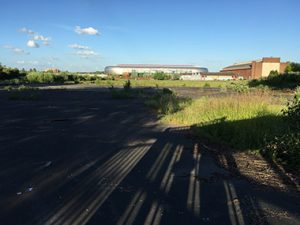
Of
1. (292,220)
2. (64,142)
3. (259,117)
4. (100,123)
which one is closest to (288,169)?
(292,220)

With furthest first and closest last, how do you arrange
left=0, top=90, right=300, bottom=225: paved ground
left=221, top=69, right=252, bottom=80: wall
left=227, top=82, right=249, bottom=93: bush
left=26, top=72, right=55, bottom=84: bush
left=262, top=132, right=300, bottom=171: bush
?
1. left=221, top=69, right=252, bottom=80: wall
2. left=26, top=72, right=55, bottom=84: bush
3. left=227, top=82, right=249, bottom=93: bush
4. left=262, top=132, right=300, bottom=171: bush
5. left=0, top=90, right=300, bottom=225: paved ground

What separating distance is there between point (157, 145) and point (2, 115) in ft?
27.1

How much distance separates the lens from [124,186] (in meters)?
5.62

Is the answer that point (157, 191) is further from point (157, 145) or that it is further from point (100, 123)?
point (100, 123)

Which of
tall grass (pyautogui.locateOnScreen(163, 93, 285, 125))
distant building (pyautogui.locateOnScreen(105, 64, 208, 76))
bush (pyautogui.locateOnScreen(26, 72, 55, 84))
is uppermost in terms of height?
distant building (pyautogui.locateOnScreen(105, 64, 208, 76))

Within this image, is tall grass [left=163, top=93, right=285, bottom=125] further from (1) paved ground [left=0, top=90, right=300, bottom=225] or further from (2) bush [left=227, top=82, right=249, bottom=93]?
(2) bush [left=227, top=82, right=249, bottom=93]

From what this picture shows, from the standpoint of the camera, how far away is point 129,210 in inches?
183

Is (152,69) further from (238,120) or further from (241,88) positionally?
(238,120)

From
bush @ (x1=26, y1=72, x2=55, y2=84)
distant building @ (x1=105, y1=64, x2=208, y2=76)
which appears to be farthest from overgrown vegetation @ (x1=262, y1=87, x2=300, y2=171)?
distant building @ (x1=105, y1=64, x2=208, y2=76)

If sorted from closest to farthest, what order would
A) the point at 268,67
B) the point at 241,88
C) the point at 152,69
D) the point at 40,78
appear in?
1. the point at 241,88
2. the point at 40,78
3. the point at 268,67
4. the point at 152,69

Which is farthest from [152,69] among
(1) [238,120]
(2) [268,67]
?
(1) [238,120]

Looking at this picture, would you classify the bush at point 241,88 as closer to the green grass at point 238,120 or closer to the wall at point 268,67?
the green grass at point 238,120

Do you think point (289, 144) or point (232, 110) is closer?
point (289, 144)

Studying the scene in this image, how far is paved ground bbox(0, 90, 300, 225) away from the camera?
4.50 metres
